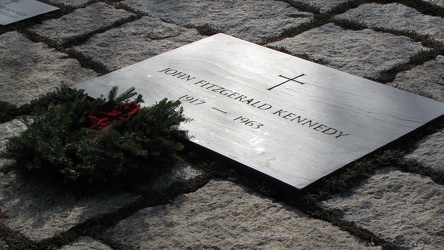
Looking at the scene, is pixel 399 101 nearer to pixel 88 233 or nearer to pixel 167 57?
pixel 167 57

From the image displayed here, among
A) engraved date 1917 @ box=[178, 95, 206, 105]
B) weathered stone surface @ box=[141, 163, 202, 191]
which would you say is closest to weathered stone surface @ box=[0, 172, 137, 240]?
weathered stone surface @ box=[141, 163, 202, 191]

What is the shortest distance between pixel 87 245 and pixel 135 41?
190 cm

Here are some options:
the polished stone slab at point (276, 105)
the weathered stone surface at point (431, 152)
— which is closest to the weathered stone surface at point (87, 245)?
the polished stone slab at point (276, 105)

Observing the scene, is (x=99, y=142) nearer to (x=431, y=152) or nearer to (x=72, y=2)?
(x=431, y=152)

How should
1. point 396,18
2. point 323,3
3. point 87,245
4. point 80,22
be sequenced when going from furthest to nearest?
1. point 323,3
2. point 80,22
3. point 396,18
4. point 87,245

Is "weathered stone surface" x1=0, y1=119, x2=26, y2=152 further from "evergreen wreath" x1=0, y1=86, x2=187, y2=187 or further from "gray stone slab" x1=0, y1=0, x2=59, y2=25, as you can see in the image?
"gray stone slab" x1=0, y1=0, x2=59, y2=25

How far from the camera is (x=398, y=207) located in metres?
2.71

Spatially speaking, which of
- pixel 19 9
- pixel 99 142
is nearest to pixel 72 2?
pixel 19 9

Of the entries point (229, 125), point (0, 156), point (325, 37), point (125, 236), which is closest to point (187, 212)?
point (125, 236)

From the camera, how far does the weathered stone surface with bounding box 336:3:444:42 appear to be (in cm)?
424

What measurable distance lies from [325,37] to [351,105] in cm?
94

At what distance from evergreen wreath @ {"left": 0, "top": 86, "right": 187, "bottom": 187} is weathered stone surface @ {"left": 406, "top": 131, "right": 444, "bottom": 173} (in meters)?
0.90

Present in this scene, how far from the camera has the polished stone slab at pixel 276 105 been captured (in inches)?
117

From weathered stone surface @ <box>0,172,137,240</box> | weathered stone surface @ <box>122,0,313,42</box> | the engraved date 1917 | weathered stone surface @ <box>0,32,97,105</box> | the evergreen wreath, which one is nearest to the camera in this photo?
weathered stone surface @ <box>0,172,137,240</box>
